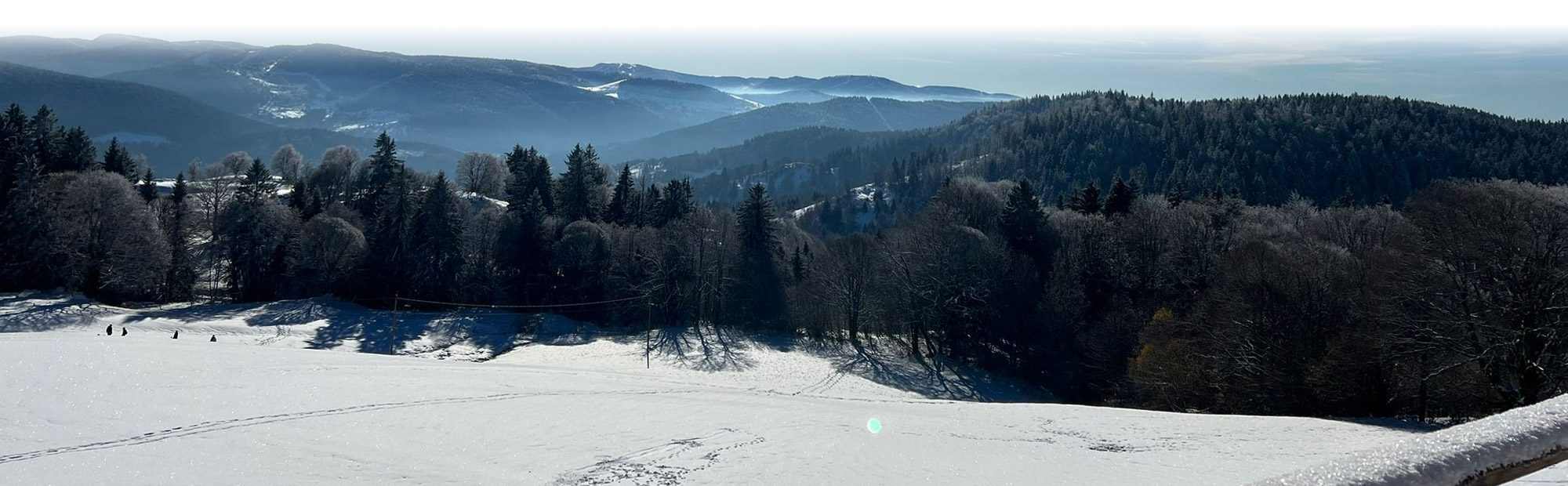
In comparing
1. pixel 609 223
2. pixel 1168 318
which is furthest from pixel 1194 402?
pixel 609 223

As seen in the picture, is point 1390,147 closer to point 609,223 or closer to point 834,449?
point 609,223

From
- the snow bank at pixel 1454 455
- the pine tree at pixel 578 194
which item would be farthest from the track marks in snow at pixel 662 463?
the pine tree at pixel 578 194

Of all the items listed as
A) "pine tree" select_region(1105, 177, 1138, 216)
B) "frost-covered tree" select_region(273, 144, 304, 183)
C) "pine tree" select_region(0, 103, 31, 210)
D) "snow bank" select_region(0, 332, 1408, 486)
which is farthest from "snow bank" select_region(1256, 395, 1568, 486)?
"frost-covered tree" select_region(273, 144, 304, 183)

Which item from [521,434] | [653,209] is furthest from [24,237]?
[521,434]

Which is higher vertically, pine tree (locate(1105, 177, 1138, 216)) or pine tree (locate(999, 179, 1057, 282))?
pine tree (locate(1105, 177, 1138, 216))

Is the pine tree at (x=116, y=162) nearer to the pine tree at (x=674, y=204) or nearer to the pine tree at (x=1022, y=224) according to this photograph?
the pine tree at (x=674, y=204)

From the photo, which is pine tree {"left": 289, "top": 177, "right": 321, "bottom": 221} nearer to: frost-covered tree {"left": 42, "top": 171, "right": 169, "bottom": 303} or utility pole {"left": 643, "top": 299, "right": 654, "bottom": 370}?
frost-covered tree {"left": 42, "top": 171, "right": 169, "bottom": 303}

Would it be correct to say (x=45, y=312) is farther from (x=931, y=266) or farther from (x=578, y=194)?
(x=931, y=266)
